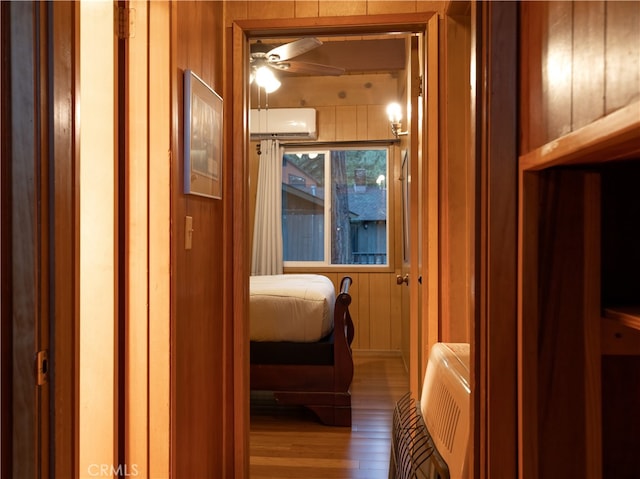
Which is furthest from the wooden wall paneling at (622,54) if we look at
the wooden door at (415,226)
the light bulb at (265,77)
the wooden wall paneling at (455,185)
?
the light bulb at (265,77)

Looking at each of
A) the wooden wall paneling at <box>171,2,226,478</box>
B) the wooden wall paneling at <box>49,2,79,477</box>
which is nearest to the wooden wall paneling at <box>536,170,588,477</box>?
the wooden wall paneling at <box>49,2,79,477</box>

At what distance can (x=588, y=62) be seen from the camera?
0.68 m

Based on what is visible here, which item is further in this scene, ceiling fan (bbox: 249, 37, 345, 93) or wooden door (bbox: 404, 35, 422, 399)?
ceiling fan (bbox: 249, 37, 345, 93)

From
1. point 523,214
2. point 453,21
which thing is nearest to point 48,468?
point 523,214

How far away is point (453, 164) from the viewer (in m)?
2.15

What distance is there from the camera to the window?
5.61 metres

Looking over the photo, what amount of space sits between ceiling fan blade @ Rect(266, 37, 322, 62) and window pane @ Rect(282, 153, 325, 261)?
7.83 feet

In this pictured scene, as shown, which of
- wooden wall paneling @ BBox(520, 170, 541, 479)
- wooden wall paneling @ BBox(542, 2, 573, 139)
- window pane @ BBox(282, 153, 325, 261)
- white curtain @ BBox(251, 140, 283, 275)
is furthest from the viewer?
window pane @ BBox(282, 153, 325, 261)

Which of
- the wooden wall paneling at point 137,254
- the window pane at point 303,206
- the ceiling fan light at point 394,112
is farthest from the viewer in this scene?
the window pane at point 303,206

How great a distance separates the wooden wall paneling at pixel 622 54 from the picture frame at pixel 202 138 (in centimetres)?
140

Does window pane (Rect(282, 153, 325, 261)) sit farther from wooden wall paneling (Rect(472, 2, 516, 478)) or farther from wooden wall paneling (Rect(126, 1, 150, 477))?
wooden wall paneling (Rect(472, 2, 516, 478))

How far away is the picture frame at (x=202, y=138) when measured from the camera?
1.75 m

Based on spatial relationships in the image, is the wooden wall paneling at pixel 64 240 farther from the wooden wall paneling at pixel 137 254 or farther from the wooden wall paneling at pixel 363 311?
the wooden wall paneling at pixel 363 311

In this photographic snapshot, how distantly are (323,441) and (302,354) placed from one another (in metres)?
0.56
